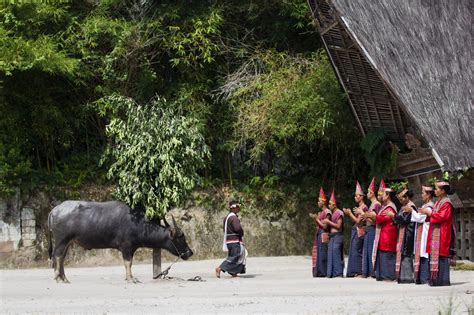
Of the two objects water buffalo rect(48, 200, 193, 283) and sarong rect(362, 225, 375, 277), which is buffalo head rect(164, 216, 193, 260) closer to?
water buffalo rect(48, 200, 193, 283)

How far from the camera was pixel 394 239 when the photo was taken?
16.3m

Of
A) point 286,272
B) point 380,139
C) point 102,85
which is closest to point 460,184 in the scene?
point 380,139

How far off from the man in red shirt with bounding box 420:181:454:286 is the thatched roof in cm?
303

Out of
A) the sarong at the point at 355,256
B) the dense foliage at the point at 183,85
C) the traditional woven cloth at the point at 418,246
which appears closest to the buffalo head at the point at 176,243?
the sarong at the point at 355,256

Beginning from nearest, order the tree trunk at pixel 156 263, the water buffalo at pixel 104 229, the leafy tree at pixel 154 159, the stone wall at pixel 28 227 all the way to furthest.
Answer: the leafy tree at pixel 154 159 → the water buffalo at pixel 104 229 → the tree trunk at pixel 156 263 → the stone wall at pixel 28 227

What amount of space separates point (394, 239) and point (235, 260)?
3.06 metres

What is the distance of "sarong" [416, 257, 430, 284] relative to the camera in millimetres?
15102

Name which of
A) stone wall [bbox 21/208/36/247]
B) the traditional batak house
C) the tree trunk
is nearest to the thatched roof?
the traditional batak house

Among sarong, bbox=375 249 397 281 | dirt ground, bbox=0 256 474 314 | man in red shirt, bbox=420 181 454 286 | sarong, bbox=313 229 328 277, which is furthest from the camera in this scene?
sarong, bbox=313 229 328 277

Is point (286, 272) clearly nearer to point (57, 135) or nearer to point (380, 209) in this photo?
point (380, 209)

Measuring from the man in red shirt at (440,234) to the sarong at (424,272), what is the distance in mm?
551

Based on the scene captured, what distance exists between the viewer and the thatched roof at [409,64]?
18.0m

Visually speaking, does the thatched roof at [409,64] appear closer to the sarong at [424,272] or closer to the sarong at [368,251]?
the sarong at [368,251]

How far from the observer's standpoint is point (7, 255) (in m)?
22.5
